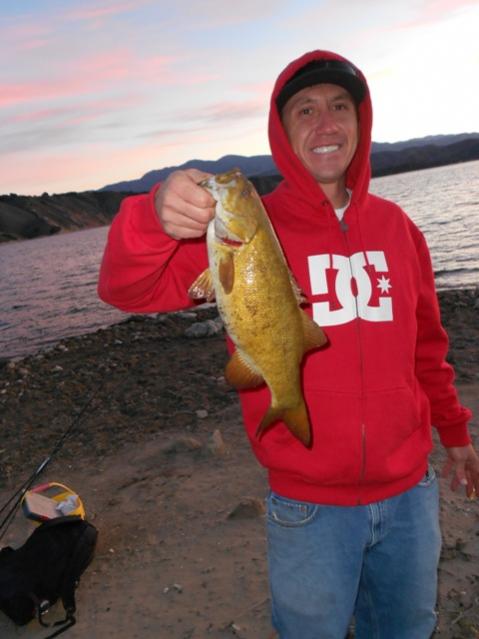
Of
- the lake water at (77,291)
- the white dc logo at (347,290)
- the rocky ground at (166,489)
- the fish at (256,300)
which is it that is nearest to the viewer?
the fish at (256,300)

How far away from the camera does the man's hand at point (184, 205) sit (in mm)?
2041

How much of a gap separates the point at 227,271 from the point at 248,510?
11.8ft

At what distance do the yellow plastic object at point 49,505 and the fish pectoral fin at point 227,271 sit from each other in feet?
12.3

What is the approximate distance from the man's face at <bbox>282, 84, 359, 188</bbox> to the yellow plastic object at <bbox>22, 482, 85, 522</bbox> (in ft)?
13.0

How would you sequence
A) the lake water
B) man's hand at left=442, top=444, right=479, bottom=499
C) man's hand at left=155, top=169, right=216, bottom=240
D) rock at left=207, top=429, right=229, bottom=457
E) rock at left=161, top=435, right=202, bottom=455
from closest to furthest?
man's hand at left=155, top=169, right=216, bottom=240 < man's hand at left=442, top=444, right=479, bottom=499 < rock at left=207, top=429, right=229, bottom=457 < rock at left=161, top=435, right=202, bottom=455 < the lake water

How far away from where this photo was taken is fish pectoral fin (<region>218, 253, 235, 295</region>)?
2162mm

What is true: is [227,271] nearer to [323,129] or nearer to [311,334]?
[311,334]

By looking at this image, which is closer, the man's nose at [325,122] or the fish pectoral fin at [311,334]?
the fish pectoral fin at [311,334]

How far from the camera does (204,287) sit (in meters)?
2.28

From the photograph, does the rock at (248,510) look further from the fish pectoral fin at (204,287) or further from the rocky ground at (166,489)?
the fish pectoral fin at (204,287)

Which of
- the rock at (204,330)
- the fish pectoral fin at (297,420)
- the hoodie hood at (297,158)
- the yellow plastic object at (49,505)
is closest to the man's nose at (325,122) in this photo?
the hoodie hood at (297,158)

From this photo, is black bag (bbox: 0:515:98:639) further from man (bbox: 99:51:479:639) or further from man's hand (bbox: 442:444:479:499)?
man's hand (bbox: 442:444:479:499)

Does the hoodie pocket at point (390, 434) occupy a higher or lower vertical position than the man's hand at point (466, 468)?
higher

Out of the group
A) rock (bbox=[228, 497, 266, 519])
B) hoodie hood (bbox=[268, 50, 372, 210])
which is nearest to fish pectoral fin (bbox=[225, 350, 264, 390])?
hoodie hood (bbox=[268, 50, 372, 210])
